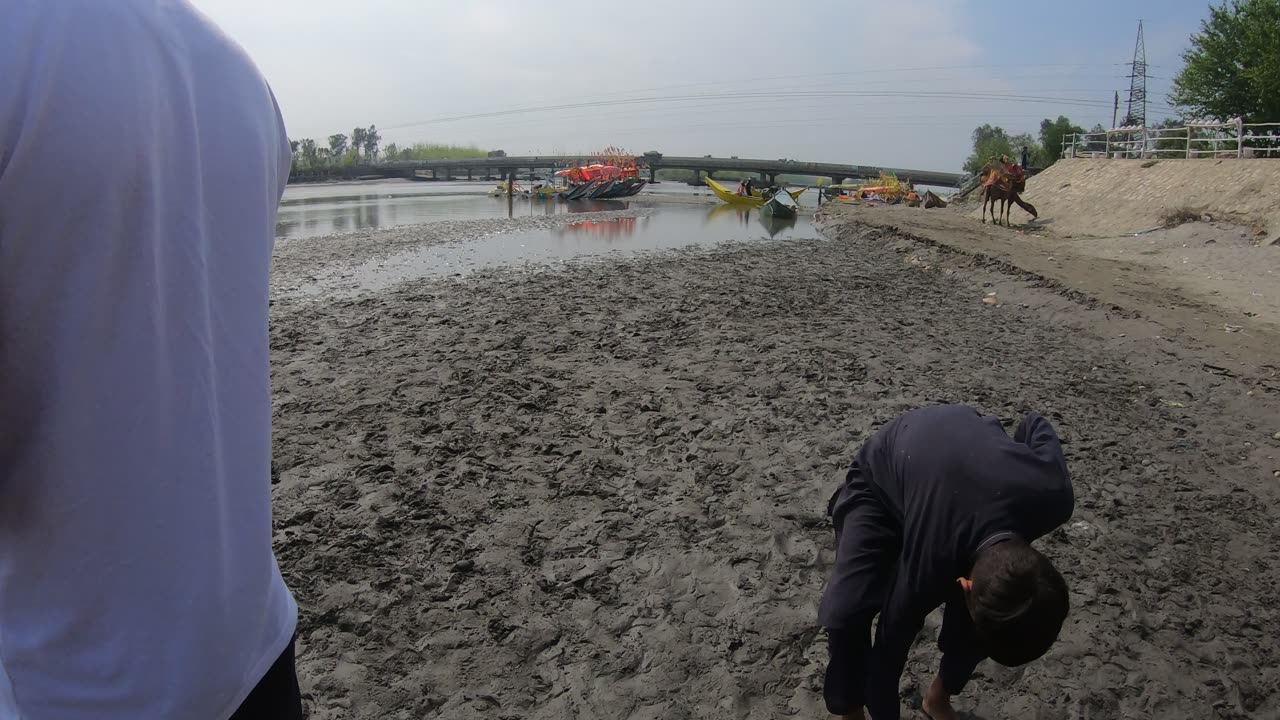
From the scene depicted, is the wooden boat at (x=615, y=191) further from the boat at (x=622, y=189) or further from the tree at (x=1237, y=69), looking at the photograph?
the tree at (x=1237, y=69)

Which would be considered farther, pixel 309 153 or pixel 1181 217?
pixel 309 153

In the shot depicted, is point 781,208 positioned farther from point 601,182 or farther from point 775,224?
point 601,182

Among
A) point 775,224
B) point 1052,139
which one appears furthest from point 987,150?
point 775,224

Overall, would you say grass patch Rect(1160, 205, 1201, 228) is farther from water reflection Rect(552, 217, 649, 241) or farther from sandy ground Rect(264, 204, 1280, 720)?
water reflection Rect(552, 217, 649, 241)

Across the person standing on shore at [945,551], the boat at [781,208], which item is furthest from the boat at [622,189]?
the person standing on shore at [945,551]

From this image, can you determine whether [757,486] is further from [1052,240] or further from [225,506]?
[1052,240]

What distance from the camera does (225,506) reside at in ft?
3.16

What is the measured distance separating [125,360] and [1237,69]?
4666 cm

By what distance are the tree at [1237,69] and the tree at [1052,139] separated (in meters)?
5.70

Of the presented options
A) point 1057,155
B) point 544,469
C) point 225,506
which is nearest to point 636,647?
point 544,469

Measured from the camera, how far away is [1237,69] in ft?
117

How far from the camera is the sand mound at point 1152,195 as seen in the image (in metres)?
16.1

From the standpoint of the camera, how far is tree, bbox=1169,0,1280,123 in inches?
1286

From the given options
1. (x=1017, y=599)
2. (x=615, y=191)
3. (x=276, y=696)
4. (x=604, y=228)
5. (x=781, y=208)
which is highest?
(x=615, y=191)
